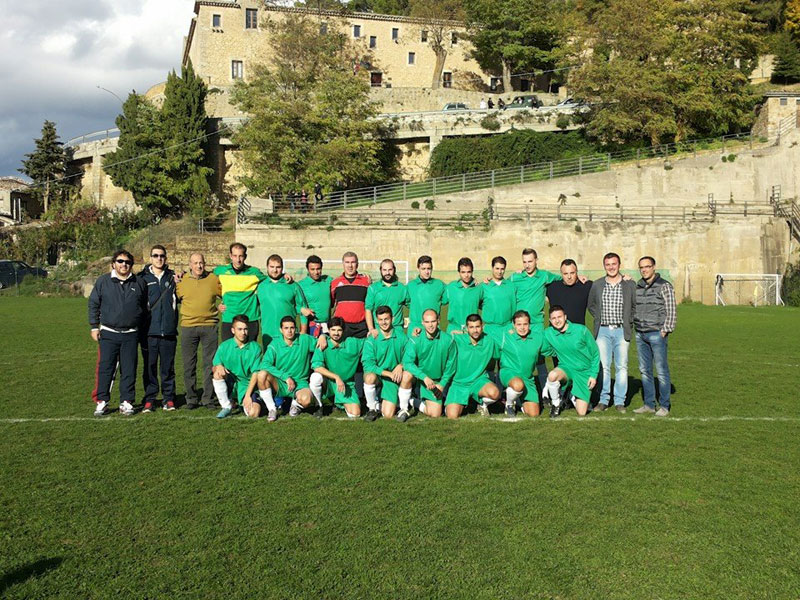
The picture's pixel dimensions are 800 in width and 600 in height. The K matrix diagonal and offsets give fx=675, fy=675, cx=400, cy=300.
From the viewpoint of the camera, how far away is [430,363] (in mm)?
7938

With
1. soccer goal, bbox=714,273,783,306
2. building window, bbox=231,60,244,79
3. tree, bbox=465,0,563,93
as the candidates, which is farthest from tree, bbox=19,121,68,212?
soccer goal, bbox=714,273,783,306

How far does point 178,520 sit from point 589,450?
3.79m

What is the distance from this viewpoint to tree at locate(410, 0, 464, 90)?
55688 millimetres

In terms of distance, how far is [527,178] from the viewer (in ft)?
128

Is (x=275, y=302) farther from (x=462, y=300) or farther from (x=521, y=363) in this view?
(x=521, y=363)

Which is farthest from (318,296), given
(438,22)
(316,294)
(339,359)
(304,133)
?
(438,22)

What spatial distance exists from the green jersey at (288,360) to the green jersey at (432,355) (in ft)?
3.97

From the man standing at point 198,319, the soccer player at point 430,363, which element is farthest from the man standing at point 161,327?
the soccer player at point 430,363

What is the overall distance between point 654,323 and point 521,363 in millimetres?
1675

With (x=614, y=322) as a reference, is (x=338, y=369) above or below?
below

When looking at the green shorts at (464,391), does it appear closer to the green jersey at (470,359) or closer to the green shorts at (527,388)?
the green jersey at (470,359)

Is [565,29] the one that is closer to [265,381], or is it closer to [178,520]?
[265,381]

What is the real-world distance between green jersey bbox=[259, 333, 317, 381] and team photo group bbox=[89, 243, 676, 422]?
16 millimetres

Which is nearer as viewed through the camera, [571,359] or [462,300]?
[571,359]
